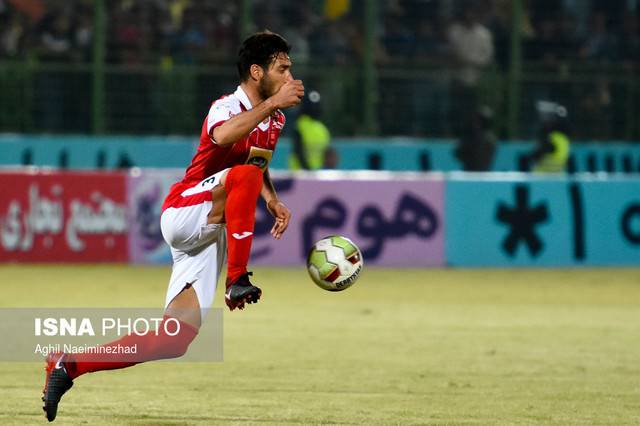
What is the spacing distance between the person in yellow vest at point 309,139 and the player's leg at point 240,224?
1328cm

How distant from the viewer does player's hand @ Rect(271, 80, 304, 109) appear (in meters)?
7.47

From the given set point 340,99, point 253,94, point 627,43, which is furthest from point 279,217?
point 627,43

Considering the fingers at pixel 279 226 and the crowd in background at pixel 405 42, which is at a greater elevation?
the crowd in background at pixel 405 42

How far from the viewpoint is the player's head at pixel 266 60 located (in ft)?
25.8

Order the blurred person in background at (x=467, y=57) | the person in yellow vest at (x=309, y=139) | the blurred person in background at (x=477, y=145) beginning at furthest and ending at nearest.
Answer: the blurred person in background at (x=467, y=57)
the blurred person in background at (x=477, y=145)
the person in yellow vest at (x=309, y=139)

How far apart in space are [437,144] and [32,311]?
11.4 metres

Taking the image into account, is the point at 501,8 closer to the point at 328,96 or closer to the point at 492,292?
the point at 328,96

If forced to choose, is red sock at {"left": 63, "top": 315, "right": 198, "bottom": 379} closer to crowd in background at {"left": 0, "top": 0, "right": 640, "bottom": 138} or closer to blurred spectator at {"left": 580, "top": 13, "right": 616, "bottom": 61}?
crowd in background at {"left": 0, "top": 0, "right": 640, "bottom": 138}

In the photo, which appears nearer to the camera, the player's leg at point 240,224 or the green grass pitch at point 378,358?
the player's leg at point 240,224

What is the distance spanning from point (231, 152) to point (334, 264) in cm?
92

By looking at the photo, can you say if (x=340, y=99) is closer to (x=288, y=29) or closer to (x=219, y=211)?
(x=288, y=29)

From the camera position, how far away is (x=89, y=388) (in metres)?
9.32

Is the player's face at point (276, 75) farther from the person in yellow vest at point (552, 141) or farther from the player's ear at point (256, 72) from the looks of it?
the person in yellow vest at point (552, 141)

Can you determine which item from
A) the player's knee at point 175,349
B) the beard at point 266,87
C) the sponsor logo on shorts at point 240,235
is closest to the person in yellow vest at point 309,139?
the beard at point 266,87
